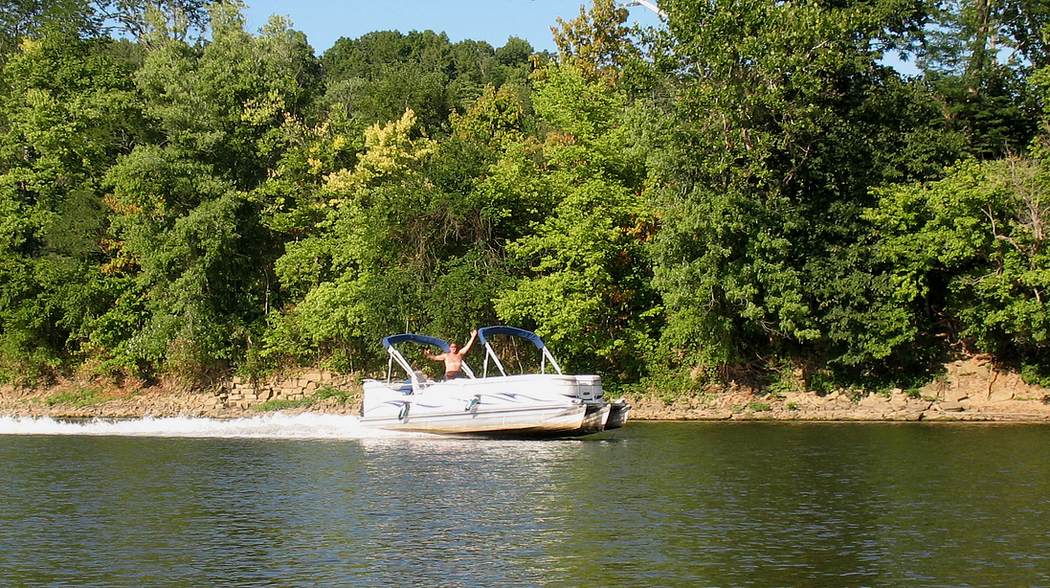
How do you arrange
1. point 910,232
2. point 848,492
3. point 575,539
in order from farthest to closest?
point 910,232
point 848,492
point 575,539

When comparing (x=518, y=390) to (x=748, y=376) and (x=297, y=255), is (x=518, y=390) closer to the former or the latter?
(x=748, y=376)

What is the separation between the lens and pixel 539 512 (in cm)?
2214

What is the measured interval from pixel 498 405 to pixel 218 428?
1197 cm

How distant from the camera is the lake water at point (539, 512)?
56.2ft

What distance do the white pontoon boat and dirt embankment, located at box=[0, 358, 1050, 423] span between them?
10.4 m

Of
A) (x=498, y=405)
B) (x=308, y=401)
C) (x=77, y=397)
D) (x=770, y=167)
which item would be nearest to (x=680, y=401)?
(x=770, y=167)

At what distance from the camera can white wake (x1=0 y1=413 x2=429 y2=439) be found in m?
39.2

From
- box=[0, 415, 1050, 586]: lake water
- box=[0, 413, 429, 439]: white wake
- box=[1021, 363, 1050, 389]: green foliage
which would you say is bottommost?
box=[0, 415, 1050, 586]: lake water

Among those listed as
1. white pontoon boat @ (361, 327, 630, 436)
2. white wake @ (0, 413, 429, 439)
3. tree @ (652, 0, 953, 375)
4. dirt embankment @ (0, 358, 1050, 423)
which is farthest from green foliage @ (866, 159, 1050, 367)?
white wake @ (0, 413, 429, 439)

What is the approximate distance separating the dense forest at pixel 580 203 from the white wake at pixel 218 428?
6997 millimetres

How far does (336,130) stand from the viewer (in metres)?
56.6

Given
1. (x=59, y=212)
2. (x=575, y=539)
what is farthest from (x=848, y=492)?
(x=59, y=212)

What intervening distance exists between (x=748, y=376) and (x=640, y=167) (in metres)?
10.1

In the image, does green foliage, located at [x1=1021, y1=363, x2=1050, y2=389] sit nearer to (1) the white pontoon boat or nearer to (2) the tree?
(2) the tree
